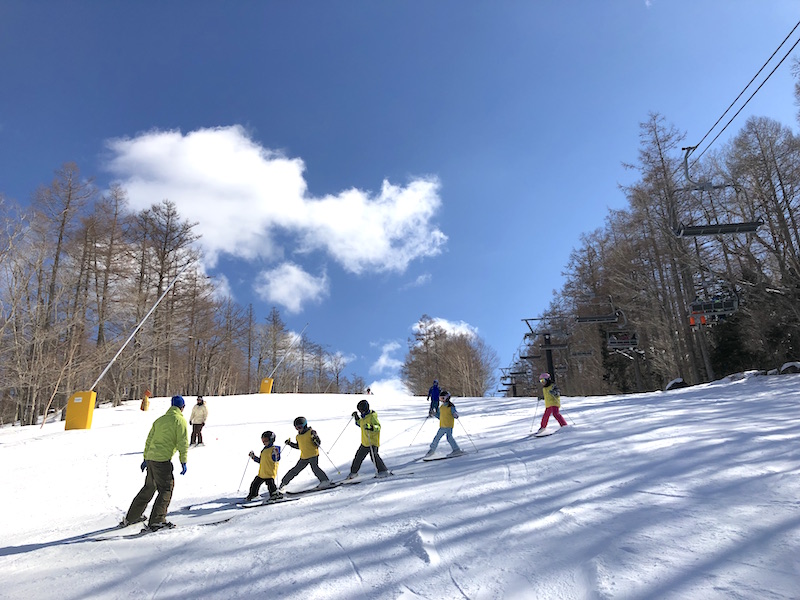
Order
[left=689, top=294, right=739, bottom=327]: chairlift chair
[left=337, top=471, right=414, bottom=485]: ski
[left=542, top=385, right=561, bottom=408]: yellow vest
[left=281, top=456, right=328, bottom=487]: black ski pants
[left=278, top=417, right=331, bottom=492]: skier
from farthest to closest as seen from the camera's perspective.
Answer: [left=689, top=294, right=739, bottom=327]: chairlift chair → [left=542, top=385, right=561, bottom=408]: yellow vest → [left=278, top=417, right=331, bottom=492]: skier → [left=281, top=456, right=328, bottom=487]: black ski pants → [left=337, top=471, right=414, bottom=485]: ski

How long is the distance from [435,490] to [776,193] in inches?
1103

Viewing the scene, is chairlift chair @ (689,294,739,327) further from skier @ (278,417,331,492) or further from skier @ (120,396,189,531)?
skier @ (120,396,189,531)

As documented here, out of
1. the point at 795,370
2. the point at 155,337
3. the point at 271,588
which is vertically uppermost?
the point at 155,337

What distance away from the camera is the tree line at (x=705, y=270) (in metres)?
23.9

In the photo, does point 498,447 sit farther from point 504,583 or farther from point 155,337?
point 155,337

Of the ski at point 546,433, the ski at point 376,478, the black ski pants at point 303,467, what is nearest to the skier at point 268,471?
the black ski pants at point 303,467

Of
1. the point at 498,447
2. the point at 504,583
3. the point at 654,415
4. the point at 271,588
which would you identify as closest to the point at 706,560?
the point at 504,583

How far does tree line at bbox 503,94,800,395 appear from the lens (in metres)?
23.9

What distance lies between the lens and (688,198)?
93.0 ft

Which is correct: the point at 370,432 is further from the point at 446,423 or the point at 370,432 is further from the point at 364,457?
the point at 446,423

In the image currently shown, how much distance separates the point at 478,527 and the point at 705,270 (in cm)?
2724

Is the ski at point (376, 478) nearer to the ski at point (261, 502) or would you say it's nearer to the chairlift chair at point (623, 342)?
the ski at point (261, 502)

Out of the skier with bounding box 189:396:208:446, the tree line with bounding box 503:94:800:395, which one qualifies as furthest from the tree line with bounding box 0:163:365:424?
the tree line with bounding box 503:94:800:395

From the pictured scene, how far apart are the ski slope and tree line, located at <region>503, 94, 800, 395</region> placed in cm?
1473
